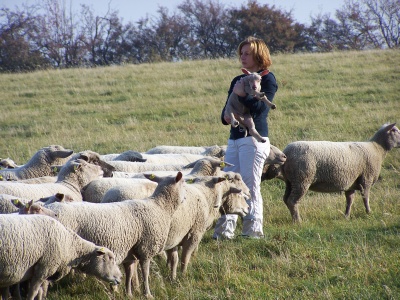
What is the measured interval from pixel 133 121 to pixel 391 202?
9418mm

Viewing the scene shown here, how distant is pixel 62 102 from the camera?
2083 cm

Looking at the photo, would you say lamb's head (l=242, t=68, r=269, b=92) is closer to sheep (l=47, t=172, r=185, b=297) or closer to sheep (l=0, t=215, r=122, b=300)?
sheep (l=47, t=172, r=185, b=297)

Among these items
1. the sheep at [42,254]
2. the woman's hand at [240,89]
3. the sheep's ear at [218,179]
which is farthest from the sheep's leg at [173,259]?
the woman's hand at [240,89]

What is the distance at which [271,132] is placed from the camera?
15547mm

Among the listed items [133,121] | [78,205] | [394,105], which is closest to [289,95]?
[394,105]

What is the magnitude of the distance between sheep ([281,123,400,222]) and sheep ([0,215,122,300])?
4514 millimetres

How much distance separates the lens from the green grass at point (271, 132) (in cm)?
635

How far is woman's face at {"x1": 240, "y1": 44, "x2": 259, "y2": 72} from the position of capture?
7.65 meters

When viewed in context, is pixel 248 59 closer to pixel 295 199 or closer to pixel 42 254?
pixel 295 199

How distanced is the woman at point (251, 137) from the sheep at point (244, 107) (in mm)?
70

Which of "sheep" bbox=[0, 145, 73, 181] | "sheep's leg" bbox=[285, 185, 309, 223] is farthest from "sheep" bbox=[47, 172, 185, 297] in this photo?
"sheep's leg" bbox=[285, 185, 309, 223]

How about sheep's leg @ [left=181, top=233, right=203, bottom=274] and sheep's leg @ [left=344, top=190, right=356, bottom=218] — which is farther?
sheep's leg @ [left=344, top=190, right=356, bottom=218]

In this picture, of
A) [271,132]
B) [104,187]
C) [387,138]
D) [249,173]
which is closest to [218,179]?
[249,173]

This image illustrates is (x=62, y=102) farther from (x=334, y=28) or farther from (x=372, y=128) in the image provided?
(x=334, y=28)
